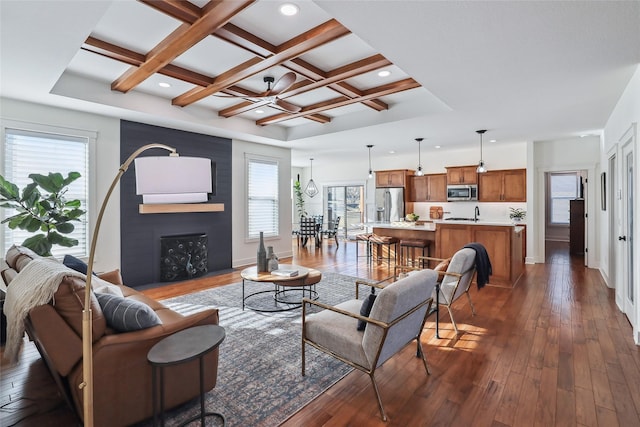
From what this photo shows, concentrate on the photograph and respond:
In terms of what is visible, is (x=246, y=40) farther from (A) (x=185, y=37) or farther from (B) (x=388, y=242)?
(B) (x=388, y=242)

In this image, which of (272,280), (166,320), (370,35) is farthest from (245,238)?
(370,35)

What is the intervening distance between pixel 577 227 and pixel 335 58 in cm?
821

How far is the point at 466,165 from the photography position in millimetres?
8305

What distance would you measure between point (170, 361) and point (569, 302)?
15.9 feet

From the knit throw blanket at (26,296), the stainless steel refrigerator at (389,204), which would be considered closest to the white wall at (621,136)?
the stainless steel refrigerator at (389,204)

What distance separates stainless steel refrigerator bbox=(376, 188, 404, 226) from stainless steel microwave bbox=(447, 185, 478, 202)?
4.32ft

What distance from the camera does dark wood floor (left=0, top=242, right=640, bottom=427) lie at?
2072mm

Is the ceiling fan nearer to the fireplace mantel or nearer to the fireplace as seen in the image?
the fireplace mantel

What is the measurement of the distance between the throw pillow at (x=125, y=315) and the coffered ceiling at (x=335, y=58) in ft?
6.56

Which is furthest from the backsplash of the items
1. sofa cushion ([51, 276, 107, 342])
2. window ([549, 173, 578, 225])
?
sofa cushion ([51, 276, 107, 342])

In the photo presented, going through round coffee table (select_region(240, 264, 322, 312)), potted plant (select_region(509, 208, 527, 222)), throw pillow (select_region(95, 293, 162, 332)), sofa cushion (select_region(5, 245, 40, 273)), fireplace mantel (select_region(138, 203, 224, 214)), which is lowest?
round coffee table (select_region(240, 264, 322, 312))

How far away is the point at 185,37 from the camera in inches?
113

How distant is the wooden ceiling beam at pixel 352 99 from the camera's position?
413cm

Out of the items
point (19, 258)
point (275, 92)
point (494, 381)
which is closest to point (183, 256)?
point (19, 258)
